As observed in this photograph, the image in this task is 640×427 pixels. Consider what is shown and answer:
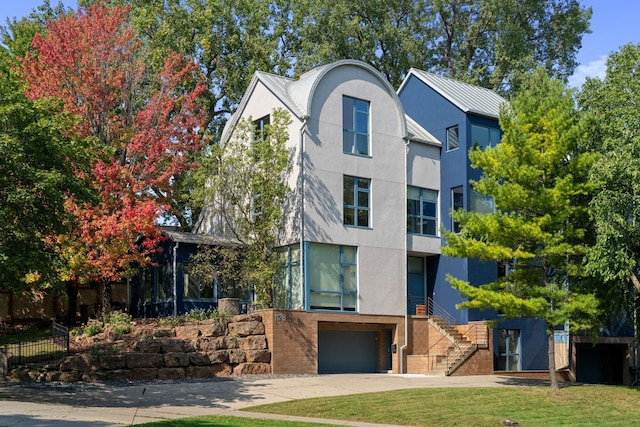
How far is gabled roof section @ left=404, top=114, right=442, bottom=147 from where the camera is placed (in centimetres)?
3294

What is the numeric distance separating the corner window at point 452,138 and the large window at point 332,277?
670 centimetres

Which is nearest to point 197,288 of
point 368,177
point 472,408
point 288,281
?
point 288,281

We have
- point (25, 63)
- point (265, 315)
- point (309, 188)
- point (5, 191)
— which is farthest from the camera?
point (25, 63)

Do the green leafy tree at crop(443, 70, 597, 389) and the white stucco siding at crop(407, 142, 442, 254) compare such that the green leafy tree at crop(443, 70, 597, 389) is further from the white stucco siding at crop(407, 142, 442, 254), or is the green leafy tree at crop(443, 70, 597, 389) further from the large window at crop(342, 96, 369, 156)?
the white stucco siding at crop(407, 142, 442, 254)

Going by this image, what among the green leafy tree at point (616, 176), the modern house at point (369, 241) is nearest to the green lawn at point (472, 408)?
the green leafy tree at point (616, 176)

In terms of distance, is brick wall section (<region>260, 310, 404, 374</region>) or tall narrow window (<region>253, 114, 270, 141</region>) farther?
tall narrow window (<region>253, 114, 270, 141</region>)

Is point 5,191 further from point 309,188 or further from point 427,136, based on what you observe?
point 427,136

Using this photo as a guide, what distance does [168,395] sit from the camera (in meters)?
21.7

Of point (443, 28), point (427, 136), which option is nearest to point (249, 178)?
point (427, 136)

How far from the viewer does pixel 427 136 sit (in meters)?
34.2

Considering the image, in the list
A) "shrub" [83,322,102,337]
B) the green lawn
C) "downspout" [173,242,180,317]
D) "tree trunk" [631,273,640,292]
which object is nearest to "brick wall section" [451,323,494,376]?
the green lawn

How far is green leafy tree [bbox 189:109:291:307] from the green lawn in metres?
8.49

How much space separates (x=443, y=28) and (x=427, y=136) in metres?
19.2

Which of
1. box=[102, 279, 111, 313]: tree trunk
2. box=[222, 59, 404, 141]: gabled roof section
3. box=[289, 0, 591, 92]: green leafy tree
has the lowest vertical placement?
box=[102, 279, 111, 313]: tree trunk
